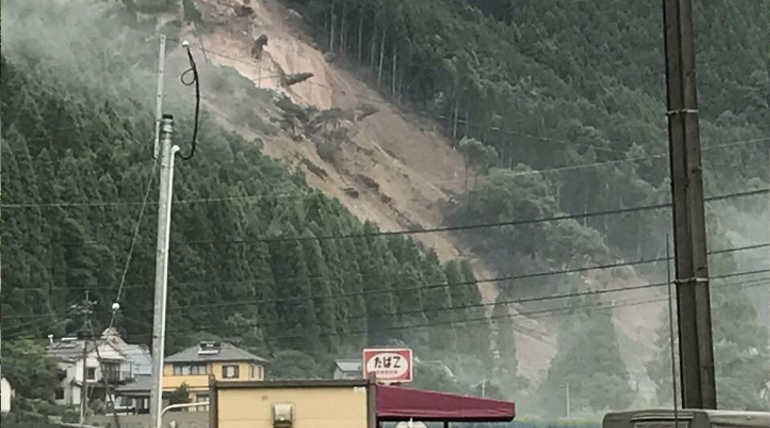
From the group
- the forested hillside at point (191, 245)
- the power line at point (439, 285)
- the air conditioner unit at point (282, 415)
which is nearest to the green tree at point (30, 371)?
the forested hillside at point (191, 245)

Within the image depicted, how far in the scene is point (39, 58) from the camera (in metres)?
59.9

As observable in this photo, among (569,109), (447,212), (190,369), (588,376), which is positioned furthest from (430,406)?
(569,109)

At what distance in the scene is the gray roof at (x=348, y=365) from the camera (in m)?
51.5

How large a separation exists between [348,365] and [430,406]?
44.4 meters

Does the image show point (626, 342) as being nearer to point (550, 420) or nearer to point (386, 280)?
point (550, 420)

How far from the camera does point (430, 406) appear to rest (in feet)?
26.2

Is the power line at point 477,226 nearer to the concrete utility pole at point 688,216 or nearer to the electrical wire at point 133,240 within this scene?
the electrical wire at point 133,240

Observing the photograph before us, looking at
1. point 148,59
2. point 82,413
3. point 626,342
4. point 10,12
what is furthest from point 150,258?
point 626,342

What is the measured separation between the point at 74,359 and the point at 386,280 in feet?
47.1

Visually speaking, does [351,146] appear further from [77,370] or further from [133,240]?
[77,370]

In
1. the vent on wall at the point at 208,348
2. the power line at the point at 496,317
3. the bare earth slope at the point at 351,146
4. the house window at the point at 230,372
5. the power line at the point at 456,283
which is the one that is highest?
the bare earth slope at the point at 351,146

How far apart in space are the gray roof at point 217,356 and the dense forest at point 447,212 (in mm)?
1606

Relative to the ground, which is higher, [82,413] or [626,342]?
[626,342]

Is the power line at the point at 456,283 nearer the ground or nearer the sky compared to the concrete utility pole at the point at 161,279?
nearer the sky
